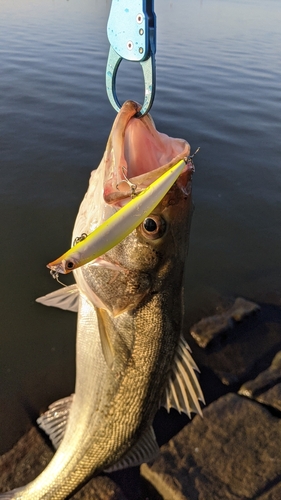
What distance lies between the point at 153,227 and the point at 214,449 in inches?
89.3

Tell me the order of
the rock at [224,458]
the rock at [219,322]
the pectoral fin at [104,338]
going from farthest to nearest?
the rock at [219,322], the rock at [224,458], the pectoral fin at [104,338]

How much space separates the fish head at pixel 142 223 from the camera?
78.6 inches

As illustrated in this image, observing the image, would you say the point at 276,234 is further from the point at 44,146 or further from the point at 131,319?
the point at 44,146

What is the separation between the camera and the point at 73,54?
14930 millimetres

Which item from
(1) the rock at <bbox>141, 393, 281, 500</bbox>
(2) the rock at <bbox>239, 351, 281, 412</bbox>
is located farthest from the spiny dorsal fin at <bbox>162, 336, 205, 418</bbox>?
(2) the rock at <bbox>239, 351, 281, 412</bbox>

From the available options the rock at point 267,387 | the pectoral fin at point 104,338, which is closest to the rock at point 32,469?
the pectoral fin at point 104,338

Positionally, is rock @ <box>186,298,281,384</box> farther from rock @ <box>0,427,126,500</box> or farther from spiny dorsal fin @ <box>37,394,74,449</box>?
spiny dorsal fin @ <box>37,394,74,449</box>

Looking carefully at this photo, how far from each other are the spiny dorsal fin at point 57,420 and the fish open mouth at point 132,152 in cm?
170

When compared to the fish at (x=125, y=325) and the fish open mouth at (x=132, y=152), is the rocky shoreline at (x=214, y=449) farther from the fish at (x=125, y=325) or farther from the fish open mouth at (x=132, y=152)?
the fish open mouth at (x=132, y=152)

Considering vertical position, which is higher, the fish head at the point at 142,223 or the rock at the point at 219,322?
the fish head at the point at 142,223

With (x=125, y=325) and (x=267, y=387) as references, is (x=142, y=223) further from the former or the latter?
(x=267, y=387)

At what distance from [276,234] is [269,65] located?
38.8 feet

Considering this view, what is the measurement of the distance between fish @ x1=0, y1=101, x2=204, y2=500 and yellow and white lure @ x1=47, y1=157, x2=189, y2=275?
1.11ft

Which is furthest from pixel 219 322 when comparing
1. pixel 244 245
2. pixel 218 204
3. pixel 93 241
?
pixel 93 241
